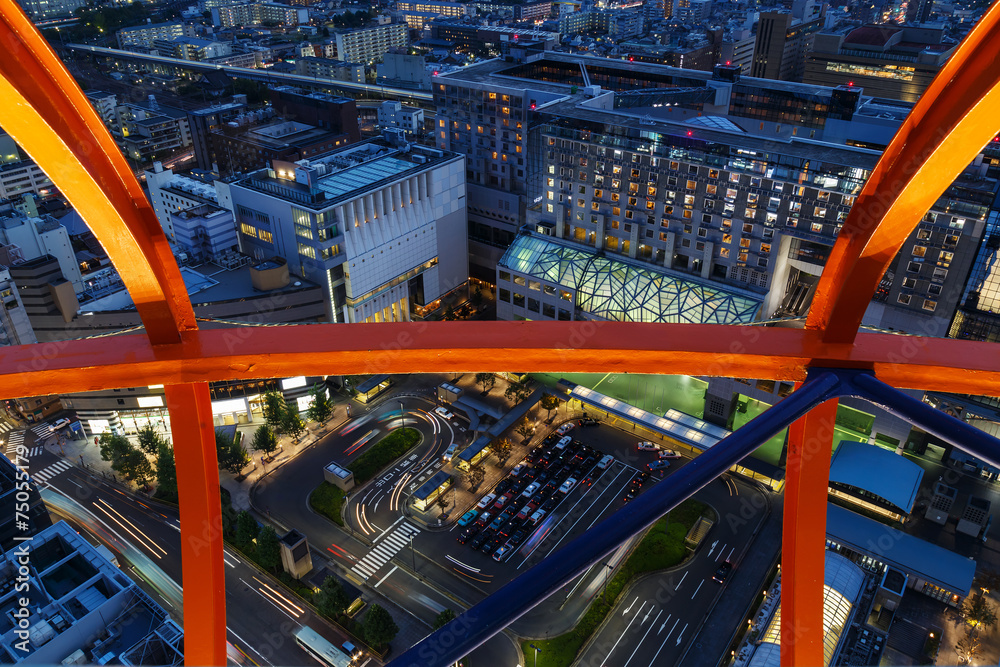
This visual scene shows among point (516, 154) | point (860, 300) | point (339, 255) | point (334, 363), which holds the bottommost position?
point (339, 255)

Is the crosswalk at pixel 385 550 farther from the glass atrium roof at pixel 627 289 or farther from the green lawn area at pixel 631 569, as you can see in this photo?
the glass atrium roof at pixel 627 289

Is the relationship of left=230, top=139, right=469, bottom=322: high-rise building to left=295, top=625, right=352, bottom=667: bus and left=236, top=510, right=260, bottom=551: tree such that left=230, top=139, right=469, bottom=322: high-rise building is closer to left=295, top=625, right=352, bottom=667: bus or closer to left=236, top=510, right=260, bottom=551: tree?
left=236, top=510, right=260, bottom=551: tree

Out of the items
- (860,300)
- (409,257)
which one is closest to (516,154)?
(409,257)

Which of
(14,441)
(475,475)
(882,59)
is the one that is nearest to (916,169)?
(475,475)

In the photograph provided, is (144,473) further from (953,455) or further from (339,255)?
(953,455)

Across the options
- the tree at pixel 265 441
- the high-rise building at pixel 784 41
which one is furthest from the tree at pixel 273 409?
the high-rise building at pixel 784 41

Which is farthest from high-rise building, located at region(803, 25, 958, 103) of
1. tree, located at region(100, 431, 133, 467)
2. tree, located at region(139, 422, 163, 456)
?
tree, located at region(100, 431, 133, 467)
